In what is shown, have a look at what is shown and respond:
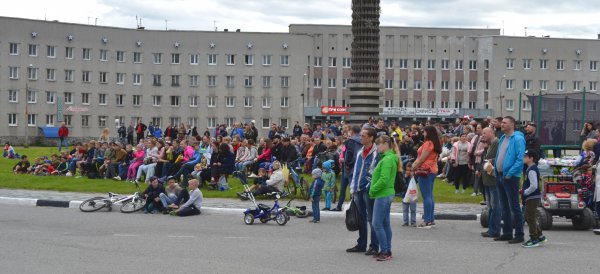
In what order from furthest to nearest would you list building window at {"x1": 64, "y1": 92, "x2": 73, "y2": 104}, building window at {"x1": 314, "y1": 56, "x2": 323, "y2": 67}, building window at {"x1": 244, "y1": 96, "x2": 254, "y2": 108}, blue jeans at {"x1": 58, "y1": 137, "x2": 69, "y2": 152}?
building window at {"x1": 314, "y1": 56, "x2": 323, "y2": 67}, building window at {"x1": 244, "y1": 96, "x2": 254, "y2": 108}, building window at {"x1": 64, "y1": 92, "x2": 73, "y2": 104}, blue jeans at {"x1": 58, "y1": 137, "x2": 69, "y2": 152}

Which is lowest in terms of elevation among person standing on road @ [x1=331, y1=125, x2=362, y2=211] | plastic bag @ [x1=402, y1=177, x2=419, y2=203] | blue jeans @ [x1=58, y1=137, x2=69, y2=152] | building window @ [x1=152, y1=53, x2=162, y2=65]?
plastic bag @ [x1=402, y1=177, x2=419, y2=203]

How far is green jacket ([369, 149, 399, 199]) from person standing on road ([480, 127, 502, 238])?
Answer: 320cm

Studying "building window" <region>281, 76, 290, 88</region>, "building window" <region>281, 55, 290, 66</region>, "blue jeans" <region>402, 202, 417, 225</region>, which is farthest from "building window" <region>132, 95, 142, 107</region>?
"blue jeans" <region>402, 202, 417, 225</region>

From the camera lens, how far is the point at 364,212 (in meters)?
13.1

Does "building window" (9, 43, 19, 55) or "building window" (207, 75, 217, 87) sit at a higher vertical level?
"building window" (9, 43, 19, 55)

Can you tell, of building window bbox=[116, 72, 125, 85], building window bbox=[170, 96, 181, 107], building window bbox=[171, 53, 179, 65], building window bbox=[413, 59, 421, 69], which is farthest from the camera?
building window bbox=[413, 59, 421, 69]

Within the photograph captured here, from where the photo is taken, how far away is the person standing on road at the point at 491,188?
1514 cm

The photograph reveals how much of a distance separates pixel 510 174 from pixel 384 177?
2586 millimetres

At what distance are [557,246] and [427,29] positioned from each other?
85173mm

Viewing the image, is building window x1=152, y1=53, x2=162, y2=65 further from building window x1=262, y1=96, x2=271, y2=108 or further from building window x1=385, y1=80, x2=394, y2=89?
building window x1=385, y1=80, x2=394, y2=89

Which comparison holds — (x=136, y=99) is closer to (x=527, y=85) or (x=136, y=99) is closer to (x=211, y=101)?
(x=211, y=101)

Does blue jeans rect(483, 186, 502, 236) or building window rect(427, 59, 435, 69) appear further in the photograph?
building window rect(427, 59, 435, 69)

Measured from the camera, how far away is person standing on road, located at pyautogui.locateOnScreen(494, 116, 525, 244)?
45.4 ft

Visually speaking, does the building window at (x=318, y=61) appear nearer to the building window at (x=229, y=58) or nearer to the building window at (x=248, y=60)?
the building window at (x=248, y=60)
